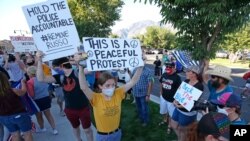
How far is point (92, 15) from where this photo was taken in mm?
28297

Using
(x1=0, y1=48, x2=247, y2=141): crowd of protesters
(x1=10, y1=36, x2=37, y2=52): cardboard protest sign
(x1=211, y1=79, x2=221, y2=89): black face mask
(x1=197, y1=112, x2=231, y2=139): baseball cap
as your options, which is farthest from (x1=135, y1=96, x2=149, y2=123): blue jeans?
(x1=197, y1=112, x2=231, y2=139): baseball cap

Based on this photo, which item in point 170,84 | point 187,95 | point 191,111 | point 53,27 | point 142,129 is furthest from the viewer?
point 142,129

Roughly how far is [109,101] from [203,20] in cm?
238

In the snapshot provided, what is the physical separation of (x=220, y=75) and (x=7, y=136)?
4570mm

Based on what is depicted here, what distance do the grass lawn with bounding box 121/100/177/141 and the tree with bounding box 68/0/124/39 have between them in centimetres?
1918

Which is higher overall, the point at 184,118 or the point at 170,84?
the point at 170,84

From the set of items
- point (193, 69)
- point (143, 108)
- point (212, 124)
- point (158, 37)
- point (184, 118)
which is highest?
point (212, 124)

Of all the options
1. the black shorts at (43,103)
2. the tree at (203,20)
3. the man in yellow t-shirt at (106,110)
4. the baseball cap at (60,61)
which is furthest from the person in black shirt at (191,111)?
the black shorts at (43,103)

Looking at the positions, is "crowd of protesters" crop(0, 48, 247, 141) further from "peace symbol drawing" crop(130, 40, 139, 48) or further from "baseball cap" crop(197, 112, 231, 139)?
"peace symbol drawing" crop(130, 40, 139, 48)

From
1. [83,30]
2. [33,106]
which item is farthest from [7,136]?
[83,30]

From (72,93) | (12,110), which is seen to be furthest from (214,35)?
(12,110)

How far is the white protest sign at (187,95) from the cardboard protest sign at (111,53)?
101 centimetres

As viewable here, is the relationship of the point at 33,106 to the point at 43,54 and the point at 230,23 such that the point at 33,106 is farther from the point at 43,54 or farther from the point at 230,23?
the point at 230,23

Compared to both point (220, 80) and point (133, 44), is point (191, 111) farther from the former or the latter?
point (133, 44)
